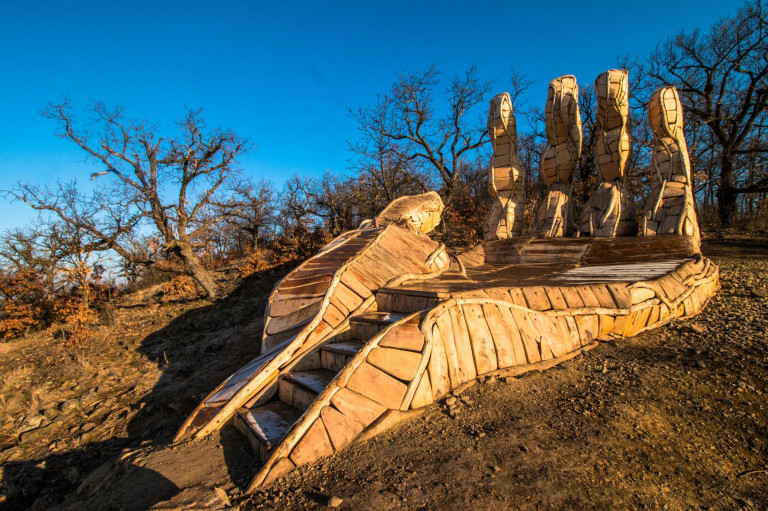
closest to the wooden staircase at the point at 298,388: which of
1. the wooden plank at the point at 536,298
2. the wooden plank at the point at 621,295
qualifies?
the wooden plank at the point at 536,298

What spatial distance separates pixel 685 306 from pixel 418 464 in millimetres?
3780

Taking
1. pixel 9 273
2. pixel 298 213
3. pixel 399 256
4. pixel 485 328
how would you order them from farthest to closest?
pixel 298 213
pixel 9 273
pixel 399 256
pixel 485 328

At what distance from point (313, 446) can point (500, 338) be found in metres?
1.67

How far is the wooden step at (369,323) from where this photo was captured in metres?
3.34

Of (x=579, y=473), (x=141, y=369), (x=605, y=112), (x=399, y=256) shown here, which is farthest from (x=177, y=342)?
(x=605, y=112)

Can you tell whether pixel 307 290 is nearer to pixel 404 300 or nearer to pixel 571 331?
pixel 404 300

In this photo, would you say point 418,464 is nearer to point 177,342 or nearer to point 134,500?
point 134,500

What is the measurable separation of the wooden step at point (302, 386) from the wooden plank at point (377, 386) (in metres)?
0.32

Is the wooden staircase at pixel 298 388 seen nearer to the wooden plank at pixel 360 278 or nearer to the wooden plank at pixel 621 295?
the wooden plank at pixel 360 278

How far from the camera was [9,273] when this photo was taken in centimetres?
914

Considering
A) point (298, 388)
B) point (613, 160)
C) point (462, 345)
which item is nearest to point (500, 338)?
point (462, 345)

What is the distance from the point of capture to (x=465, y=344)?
307cm

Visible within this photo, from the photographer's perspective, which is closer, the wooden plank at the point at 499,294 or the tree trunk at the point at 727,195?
the wooden plank at the point at 499,294

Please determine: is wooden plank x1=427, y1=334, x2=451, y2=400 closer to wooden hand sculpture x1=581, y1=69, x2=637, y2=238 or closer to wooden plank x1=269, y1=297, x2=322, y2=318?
wooden plank x1=269, y1=297, x2=322, y2=318
